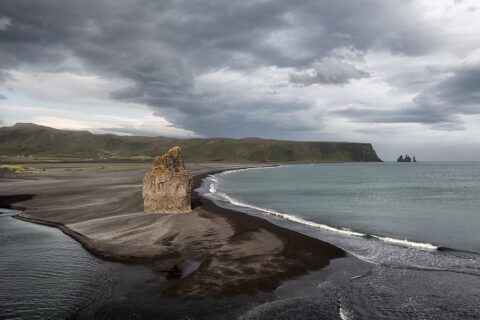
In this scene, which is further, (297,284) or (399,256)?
(399,256)

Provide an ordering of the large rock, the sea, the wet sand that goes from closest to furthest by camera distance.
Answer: the sea → the wet sand → the large rock

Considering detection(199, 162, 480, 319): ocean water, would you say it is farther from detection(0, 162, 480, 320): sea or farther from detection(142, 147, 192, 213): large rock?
detection(142, 147, 192, 213): large rock

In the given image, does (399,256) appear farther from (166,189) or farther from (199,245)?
(166,189)

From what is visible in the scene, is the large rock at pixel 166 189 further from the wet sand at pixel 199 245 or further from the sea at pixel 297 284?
the sea at pixel 297 284

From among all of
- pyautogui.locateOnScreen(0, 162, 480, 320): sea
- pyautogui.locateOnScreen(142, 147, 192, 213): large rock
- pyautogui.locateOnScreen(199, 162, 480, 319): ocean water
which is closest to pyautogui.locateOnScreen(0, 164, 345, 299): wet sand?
pyautogui.locateOnScreen(0, 162, 480, 320): sea

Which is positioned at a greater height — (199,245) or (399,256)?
(399,256)

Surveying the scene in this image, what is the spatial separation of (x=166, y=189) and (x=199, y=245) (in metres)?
14.4

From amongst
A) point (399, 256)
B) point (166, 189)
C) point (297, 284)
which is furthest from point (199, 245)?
point (166, 189)

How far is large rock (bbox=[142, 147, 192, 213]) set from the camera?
3903 cm

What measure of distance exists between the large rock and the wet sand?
1633 mm

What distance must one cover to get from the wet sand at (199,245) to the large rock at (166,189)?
64.3 inches

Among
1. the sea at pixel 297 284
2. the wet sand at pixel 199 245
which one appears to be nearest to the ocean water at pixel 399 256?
the sea at pixel 297 284

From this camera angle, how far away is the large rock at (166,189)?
3903 centimetres

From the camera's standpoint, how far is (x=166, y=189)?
39.4 m
